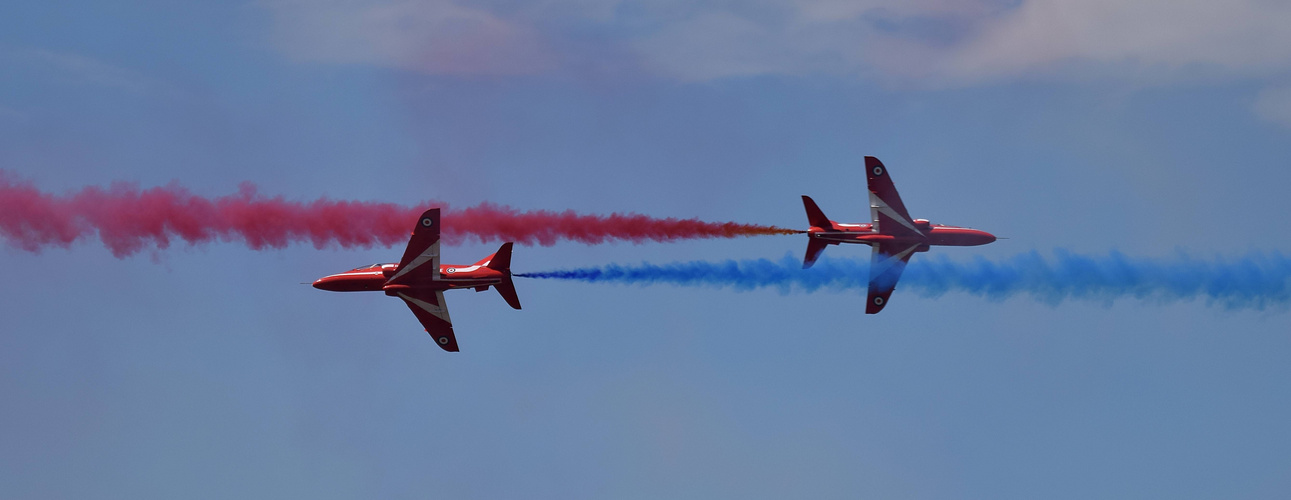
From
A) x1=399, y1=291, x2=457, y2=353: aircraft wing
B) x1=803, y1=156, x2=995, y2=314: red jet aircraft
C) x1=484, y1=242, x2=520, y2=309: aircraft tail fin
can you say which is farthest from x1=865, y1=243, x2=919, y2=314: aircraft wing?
x1=399, y1=291, x2=457, y2=353: aircraft wing

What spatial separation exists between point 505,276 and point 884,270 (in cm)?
1940

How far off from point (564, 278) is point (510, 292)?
4591 mm

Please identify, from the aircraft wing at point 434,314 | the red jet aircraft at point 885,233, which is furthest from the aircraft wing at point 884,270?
the aircraft wing at point 434,314

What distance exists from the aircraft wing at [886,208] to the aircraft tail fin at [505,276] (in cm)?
1847

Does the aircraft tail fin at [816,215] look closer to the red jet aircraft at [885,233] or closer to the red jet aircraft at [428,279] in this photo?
the red jet aircraft at [885,233]

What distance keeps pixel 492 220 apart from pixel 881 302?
20251mm

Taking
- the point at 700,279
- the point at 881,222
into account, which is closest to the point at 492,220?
the point at 700,279

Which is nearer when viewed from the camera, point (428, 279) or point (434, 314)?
point (428, 279)

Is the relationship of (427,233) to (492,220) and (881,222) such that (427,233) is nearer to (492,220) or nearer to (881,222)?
(492,220)

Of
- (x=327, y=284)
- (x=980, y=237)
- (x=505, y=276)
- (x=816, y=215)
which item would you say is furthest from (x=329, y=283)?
(x=980, y=237)

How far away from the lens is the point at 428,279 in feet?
371

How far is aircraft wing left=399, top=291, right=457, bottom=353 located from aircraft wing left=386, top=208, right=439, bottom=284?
927 mm

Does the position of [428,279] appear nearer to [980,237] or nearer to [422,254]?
[422,254]

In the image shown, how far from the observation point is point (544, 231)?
11756 cm
